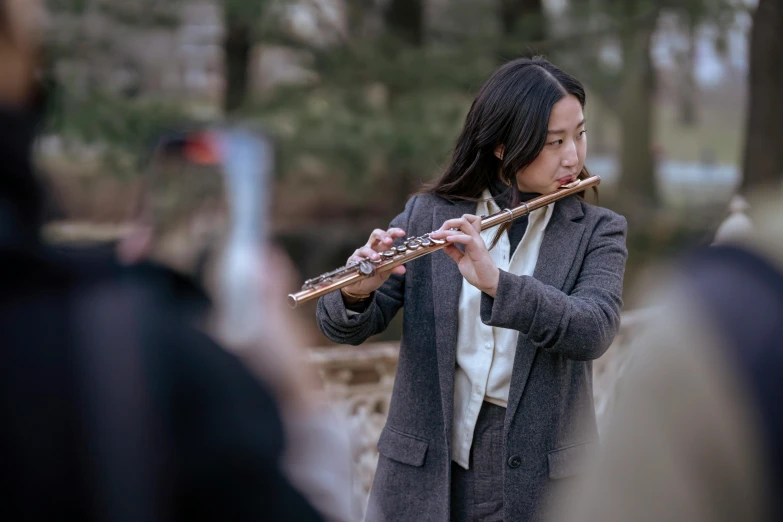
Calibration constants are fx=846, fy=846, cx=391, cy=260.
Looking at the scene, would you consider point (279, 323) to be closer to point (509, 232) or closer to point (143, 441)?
point (143, 441)

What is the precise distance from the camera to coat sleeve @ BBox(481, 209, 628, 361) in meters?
1.89

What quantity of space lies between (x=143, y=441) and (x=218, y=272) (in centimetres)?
18

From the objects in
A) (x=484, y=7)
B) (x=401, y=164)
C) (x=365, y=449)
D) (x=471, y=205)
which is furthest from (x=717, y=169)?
(x=471, y=205)

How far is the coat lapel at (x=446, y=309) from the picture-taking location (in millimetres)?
2090

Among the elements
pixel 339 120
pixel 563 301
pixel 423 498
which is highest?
pixel 339 120

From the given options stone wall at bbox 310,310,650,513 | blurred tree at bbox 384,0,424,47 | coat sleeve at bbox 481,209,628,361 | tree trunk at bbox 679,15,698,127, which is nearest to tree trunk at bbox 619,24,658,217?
tree trunk at bbox 679,15,698,127

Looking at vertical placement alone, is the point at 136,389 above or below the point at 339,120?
below

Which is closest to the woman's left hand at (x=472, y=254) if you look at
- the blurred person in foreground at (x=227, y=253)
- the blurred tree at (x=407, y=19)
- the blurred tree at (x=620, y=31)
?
the blurred person in foreground at (x=227, y=253)

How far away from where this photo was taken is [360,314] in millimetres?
2150

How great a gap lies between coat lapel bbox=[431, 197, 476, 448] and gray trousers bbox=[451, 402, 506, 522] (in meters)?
0.08

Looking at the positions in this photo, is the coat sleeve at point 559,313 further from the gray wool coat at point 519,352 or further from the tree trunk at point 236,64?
the tree trunk at point 236,64

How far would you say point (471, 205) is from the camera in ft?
7.54

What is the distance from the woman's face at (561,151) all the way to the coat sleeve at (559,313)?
0.93ft

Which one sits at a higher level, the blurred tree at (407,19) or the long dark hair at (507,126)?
the blurred tree at (407,19)
